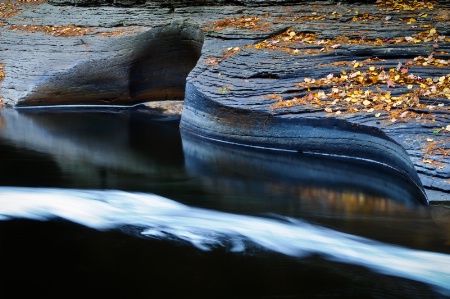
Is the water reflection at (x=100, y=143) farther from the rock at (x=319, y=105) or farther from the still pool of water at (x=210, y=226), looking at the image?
the rock at (x=319, y=105)

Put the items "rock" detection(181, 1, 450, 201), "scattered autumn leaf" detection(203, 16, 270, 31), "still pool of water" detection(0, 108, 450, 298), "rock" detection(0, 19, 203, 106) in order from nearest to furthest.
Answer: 1. "still pool of water" detection(0, 108, 450, 298)
2. "rock" detection(181, 1, 450, 201)
3. "scattered autumn leaf" detection(203, 16, 270, 31)
4. "rock" detection(0, 19, 203, 106)

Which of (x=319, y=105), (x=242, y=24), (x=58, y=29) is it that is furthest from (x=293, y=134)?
(x=58, y=29)

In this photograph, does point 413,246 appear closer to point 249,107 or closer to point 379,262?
point 379,262

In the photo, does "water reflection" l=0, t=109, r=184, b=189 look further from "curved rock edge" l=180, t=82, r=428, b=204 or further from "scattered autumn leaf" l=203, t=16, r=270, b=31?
"scattered autumn leaf" l=203, t=16, r=270, b=31

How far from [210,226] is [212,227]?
0.13 feet

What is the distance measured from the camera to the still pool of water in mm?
4812

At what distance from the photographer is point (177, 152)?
391 inches

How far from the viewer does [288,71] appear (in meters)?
9.75

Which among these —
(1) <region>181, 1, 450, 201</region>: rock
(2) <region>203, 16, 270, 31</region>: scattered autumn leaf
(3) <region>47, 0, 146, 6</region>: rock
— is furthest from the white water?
(3) <region>47, 0, 146, 6</region>: rock

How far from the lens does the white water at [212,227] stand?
5.26m

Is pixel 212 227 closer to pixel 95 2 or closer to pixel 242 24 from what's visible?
pixel 242 24

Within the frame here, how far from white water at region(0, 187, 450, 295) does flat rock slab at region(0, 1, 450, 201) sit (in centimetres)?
166

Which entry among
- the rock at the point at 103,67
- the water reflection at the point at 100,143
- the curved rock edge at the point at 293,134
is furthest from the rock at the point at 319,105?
the rock at the point at 103,67

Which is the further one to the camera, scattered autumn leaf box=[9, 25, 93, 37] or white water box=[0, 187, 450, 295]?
scattered autumn leaf box=[9, 25, 93, 37]
